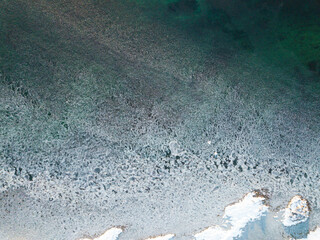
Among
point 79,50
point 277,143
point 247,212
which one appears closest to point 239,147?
point 277,143

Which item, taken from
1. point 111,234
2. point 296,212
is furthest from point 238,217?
point 111,234

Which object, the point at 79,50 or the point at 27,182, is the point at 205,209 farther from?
the point at 79,50

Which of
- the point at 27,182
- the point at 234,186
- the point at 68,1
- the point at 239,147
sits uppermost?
the point at 68,1

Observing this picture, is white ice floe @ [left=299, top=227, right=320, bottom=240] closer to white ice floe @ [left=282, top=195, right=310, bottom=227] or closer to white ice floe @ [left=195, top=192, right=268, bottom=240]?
white ice floe @ [left=282, top=195, right=310, bottom=227]

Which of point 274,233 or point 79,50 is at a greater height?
A: point 79,50

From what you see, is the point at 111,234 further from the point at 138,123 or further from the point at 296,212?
the point at 296,212

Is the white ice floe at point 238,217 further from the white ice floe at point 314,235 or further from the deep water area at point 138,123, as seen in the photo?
the white ice floe at point 314,235
